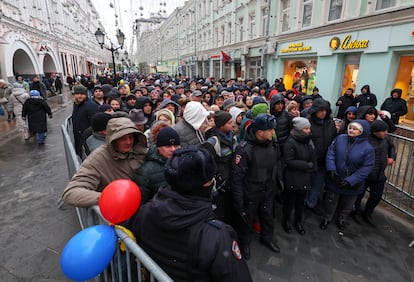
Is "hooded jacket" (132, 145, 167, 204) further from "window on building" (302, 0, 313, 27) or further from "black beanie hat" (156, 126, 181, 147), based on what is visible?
"window on building" (302, 0, 313, 27)

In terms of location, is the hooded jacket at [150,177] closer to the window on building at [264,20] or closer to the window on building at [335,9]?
the window on building at [335,9]

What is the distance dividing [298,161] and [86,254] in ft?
9.08

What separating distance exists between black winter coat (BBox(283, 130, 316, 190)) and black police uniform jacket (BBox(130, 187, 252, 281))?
87.7 inches

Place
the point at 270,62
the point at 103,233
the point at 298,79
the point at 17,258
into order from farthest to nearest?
1. the point at 270,62
2. the point at 298,79
3. the point at 17,258
4. the point at 103,233

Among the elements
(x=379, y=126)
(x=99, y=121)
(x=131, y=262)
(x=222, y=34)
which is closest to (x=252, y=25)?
(x=222, y=34)

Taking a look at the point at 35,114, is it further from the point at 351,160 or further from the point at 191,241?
the point at 351,160

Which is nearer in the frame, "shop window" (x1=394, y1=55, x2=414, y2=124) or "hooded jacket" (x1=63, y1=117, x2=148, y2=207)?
"hooded jacket" (x1=63, y1=117, x2=148, y2=207)

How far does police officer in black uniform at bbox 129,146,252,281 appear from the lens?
1171 mm

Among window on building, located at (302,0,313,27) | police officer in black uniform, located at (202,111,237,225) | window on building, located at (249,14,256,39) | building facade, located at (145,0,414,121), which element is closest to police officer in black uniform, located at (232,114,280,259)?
police officer in black uniform, located at (202,111,237,225)

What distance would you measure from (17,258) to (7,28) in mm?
17395

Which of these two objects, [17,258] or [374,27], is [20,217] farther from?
[374,27]

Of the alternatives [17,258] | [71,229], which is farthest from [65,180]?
[17,258]

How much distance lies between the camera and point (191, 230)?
1.17 meters

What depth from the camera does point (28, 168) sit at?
5625 millimetres
